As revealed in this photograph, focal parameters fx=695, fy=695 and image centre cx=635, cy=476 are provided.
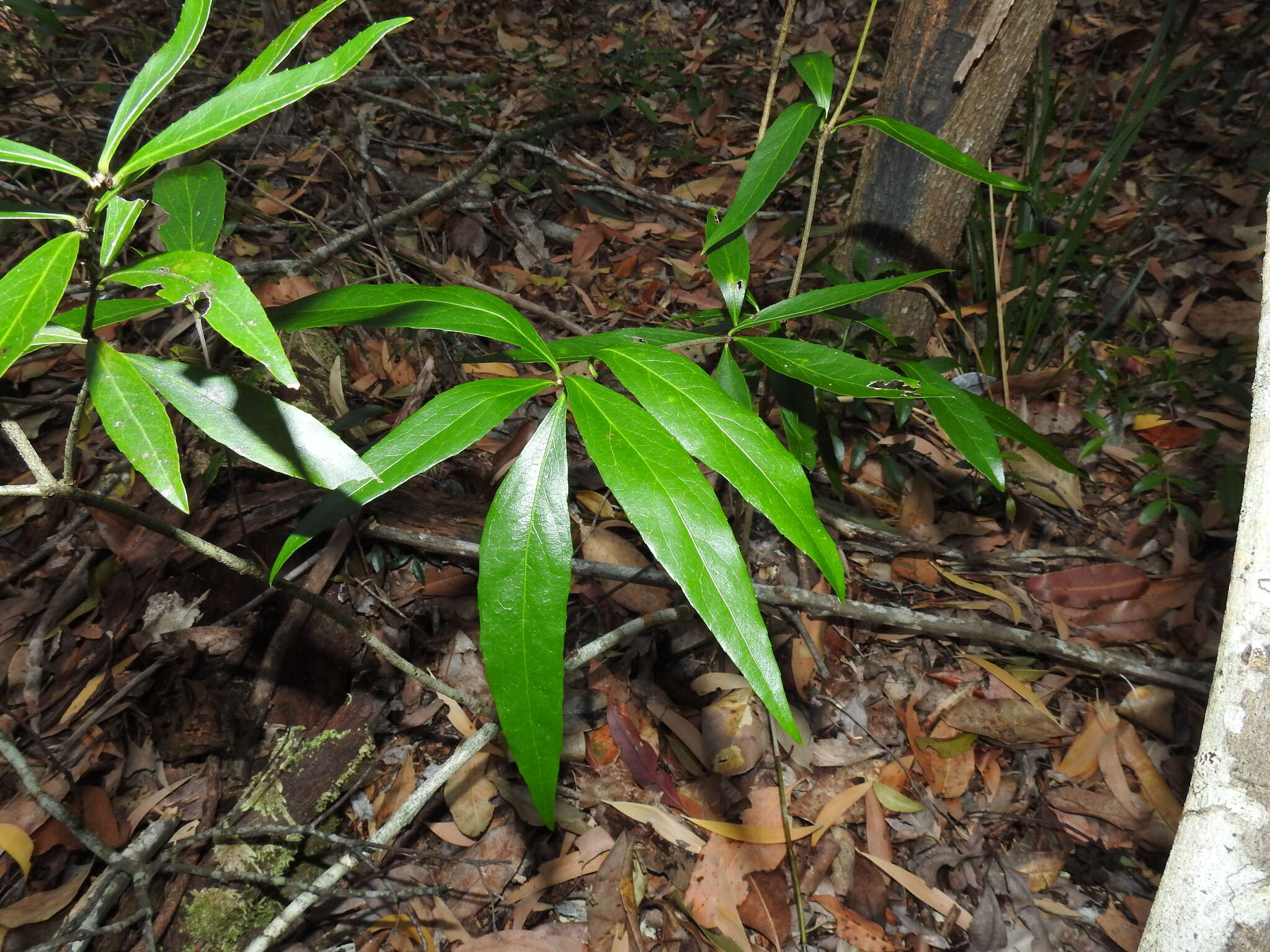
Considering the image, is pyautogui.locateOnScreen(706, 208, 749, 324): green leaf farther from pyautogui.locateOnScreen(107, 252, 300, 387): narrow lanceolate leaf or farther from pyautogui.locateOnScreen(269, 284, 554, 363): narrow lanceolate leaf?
pyautogui.locateOnScreen(107, 252, 300, 387): narrow lanceolate leaf

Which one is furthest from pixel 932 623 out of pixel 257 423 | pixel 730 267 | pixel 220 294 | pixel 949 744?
pixel 220 294

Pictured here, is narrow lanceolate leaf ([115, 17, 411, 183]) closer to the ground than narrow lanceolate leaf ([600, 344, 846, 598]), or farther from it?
farther from it

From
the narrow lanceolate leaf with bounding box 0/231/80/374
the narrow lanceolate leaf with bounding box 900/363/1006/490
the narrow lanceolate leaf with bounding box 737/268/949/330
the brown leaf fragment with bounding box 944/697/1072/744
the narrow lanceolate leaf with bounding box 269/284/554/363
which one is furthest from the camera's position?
the brown leaf fragment with bounding box 944/697/1072/744

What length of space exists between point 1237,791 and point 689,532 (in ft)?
1.80

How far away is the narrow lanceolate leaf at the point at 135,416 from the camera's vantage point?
672 mm

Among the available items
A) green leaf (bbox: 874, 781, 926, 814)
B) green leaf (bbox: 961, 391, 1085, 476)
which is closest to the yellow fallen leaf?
green leaf (bbox: 874, 781, 926, 814)

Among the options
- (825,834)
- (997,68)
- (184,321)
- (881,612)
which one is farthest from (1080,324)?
(184,321)

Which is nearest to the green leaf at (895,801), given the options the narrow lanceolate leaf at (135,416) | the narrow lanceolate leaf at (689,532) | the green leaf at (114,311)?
the narrow lanceolate leaf at (689,532)

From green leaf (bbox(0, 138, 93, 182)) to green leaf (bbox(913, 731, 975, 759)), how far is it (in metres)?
1.99

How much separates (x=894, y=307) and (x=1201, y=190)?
2.01 metres

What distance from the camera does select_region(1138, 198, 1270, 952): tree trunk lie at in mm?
606

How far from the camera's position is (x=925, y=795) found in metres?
1.74

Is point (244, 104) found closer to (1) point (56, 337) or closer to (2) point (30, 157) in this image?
(2) point (30, 157)

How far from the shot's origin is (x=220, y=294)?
59 cm
